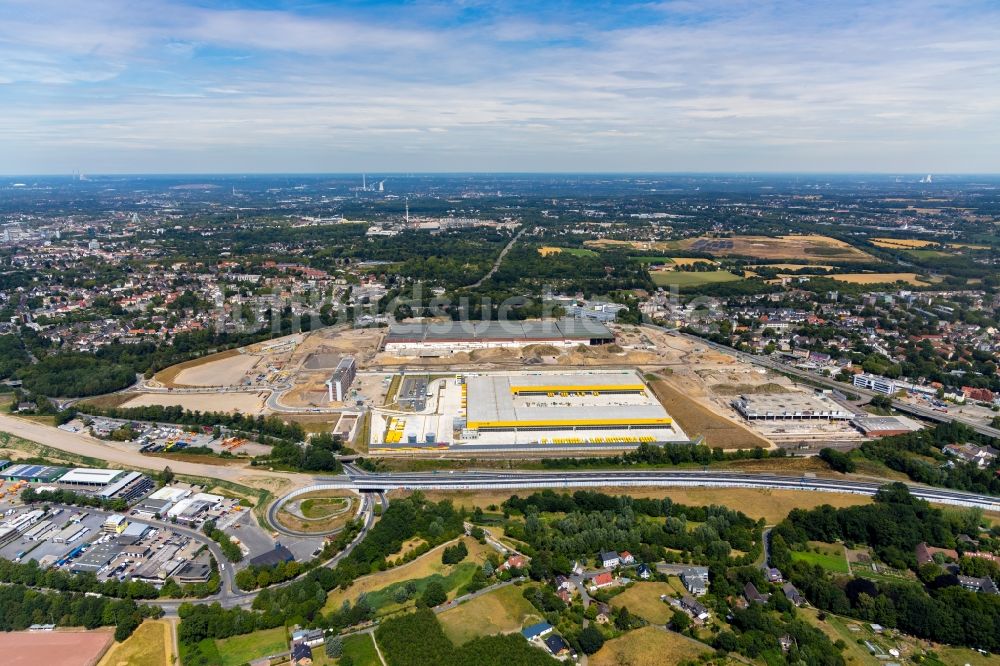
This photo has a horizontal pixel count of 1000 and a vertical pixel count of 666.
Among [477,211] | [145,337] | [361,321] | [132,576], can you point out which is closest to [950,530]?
[132,576]

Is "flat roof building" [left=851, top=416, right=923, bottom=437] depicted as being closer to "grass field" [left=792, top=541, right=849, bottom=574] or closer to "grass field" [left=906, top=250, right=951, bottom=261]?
"grass field" [left=792, top=541, right=849, bottom=574]

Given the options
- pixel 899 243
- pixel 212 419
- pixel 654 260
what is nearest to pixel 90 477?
pixel 212 419

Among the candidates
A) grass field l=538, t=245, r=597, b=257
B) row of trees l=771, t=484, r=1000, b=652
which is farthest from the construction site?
grass field l=538, t=245, r=597, b=257

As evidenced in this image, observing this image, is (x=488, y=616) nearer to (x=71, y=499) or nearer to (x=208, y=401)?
(x=71, y=499)

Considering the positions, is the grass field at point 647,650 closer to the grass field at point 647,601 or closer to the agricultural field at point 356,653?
the grass field at point 647,601

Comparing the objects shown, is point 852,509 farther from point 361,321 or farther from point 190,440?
point 361,321

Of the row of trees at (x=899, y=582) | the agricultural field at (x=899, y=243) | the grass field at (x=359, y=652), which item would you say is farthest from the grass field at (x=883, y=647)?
the agricultural field at (x=899, y=243)

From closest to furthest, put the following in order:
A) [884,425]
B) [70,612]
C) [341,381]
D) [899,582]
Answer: [70,612], [899,582], [884,425], [341,381]

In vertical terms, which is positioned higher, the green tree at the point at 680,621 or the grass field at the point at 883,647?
the green tree at the point at 680,621
